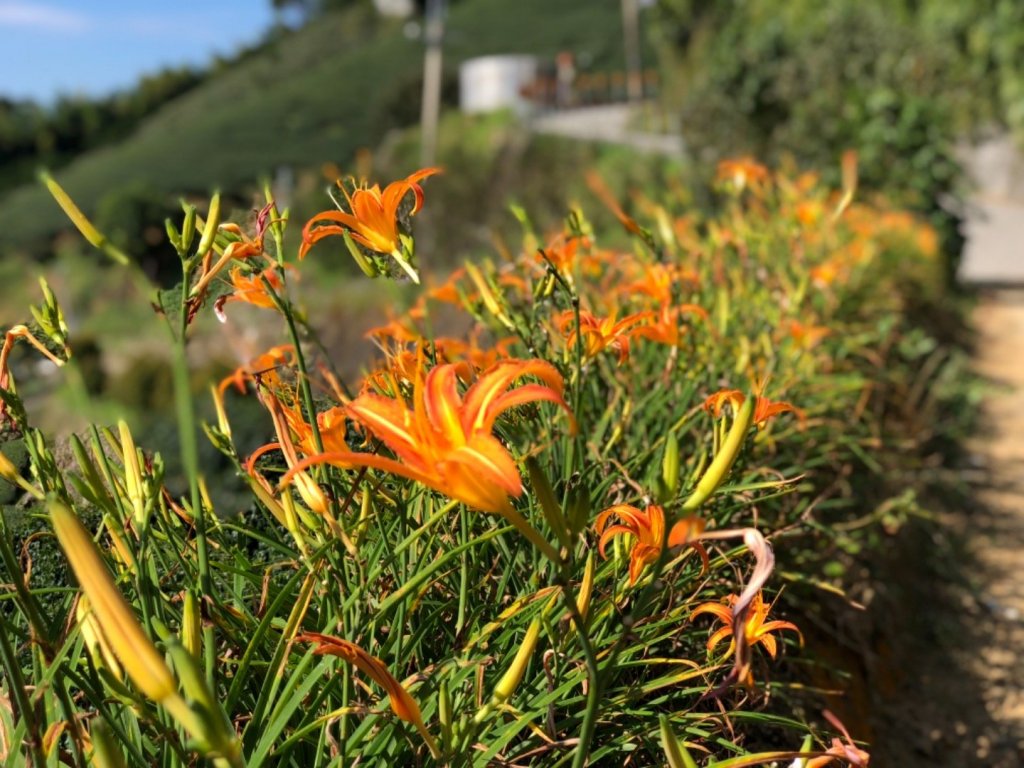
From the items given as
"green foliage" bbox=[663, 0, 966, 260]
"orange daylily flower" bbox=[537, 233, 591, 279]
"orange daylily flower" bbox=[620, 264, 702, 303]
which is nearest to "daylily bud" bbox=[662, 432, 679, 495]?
"orange daylily flower" bbox=[537, 233, 591, 279]

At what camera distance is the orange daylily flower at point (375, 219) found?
3.32 ft

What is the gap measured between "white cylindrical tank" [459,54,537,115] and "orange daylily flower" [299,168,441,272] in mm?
26581

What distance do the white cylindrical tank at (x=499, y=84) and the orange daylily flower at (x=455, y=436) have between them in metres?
26.9

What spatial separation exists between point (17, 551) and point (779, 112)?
9.76m

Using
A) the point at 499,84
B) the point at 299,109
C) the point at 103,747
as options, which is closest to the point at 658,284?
the point at 103,747

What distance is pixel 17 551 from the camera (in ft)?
3.99

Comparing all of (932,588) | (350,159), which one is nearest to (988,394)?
(932,588)

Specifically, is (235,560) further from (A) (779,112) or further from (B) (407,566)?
(A) (779,112)

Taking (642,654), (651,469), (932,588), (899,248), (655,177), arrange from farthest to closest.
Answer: (655,177) → (899,248) → (932,588) → (651,469) → (642,654)

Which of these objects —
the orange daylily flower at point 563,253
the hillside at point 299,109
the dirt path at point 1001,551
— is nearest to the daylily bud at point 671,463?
the orange daylily flower at point 563,253

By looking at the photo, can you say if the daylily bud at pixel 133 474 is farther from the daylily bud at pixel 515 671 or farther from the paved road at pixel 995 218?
the paved road at pixel 995 218

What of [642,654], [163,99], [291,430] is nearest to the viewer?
[291,430]

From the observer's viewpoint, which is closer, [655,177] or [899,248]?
[899,248]

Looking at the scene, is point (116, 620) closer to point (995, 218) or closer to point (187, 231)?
point (187, 231)
